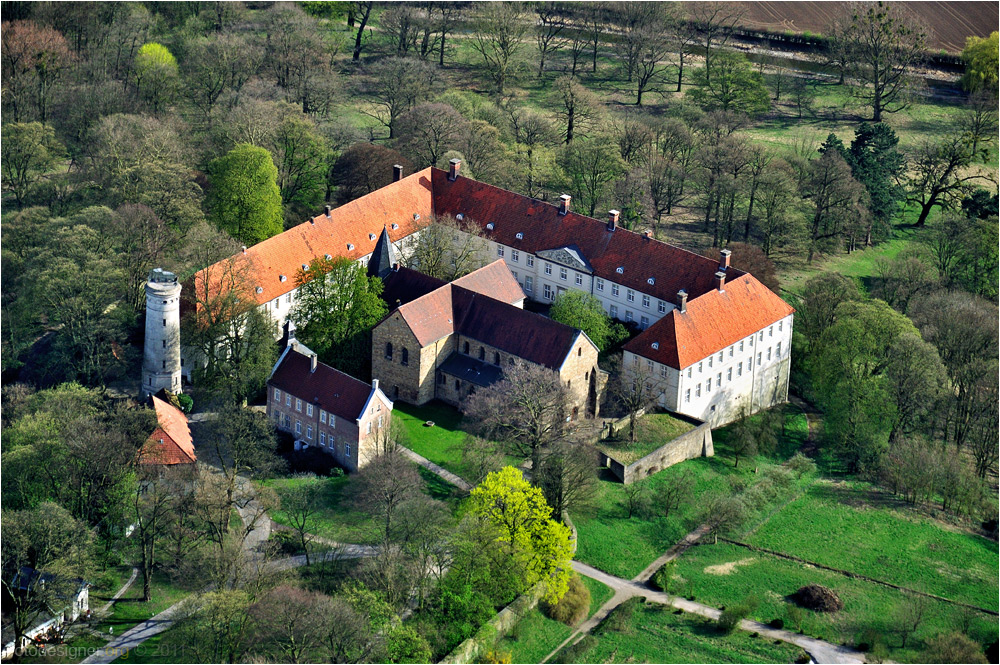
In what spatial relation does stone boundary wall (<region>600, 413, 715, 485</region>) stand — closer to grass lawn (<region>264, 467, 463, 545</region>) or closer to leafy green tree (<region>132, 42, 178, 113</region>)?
grass lawn (<region>264, 467, 463, 545</region>)

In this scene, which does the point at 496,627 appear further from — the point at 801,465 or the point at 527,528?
the point at 801,465

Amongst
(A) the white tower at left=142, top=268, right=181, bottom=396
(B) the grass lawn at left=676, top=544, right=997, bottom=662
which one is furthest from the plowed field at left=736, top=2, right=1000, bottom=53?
(A) the white tower at left=142, top=268, right=181, bottom=396

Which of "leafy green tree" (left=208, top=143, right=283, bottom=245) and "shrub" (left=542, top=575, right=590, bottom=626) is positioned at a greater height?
A: "leafy green tree" (left=208, top=143, right=283, bottom=245)

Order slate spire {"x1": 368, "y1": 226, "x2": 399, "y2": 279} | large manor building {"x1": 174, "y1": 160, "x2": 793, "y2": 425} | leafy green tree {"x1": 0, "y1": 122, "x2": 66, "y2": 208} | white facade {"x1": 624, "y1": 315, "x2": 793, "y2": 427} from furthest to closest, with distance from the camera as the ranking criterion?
leafy green tree {"x1": 0, "y1": 122, "x2": 66, "y2": 208}, slate spire {"x1": 368, "y1": 226, "x2": 399, "y2": 279}, white facade {"x1": 624, "y1": 315, "x2": 793, "y2": 427}, large manor building {"x1": 174, "y1": 160, "x2": 793, "y2": 425}

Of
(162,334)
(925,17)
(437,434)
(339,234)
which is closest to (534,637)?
(437,434)

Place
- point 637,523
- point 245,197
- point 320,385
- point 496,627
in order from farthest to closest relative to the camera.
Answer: point 245,197 < point 320,385 < point 637,523 < point 496,627

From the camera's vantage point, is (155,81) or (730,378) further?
(155,81)

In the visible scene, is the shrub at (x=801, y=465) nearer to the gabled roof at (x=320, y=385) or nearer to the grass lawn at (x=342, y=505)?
the grass lawn at (x=342, y=505)

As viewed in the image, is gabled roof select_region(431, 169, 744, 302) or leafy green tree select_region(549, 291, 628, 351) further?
gabled roof select_region(431, 169, 744, 302)
